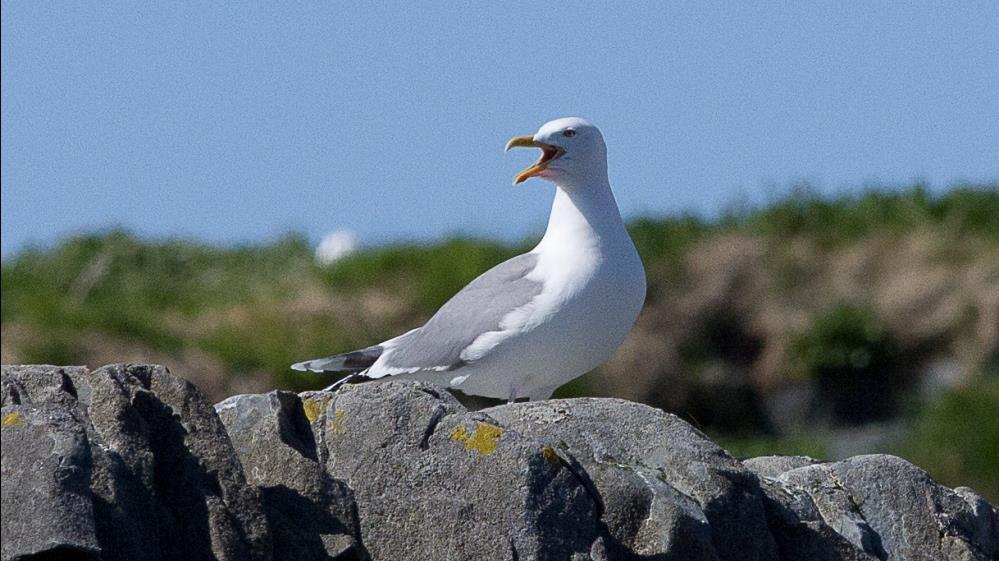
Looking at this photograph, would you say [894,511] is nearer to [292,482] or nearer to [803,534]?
[803,534]

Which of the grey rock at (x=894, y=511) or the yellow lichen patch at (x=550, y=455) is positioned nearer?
the yellow lichen patch at (x=550, y=455)

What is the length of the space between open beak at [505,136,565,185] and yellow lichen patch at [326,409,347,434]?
2.65 metres

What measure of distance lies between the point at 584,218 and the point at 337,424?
2600mm

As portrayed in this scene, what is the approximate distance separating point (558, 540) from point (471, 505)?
10.5 inches

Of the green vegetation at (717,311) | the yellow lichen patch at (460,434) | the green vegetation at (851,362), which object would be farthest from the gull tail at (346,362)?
the green vegetation at (851,362)

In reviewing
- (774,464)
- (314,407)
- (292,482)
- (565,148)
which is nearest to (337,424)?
(314,407)

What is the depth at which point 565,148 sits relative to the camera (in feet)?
26.7

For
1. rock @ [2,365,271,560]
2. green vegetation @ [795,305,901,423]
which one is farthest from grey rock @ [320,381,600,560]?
green vegetation @ [795,305,901,423]

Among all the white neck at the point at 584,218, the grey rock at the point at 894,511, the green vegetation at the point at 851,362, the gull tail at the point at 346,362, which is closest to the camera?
the grey rock at the point at 894,511

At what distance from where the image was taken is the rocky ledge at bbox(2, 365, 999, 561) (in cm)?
484

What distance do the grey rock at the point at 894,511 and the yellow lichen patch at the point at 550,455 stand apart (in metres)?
1.12

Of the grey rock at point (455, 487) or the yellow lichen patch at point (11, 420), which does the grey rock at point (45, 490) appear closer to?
the yellow lichen patch at point (11, 420)

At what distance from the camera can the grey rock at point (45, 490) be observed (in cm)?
464

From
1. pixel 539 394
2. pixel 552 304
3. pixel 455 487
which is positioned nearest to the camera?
pixel 455 487
